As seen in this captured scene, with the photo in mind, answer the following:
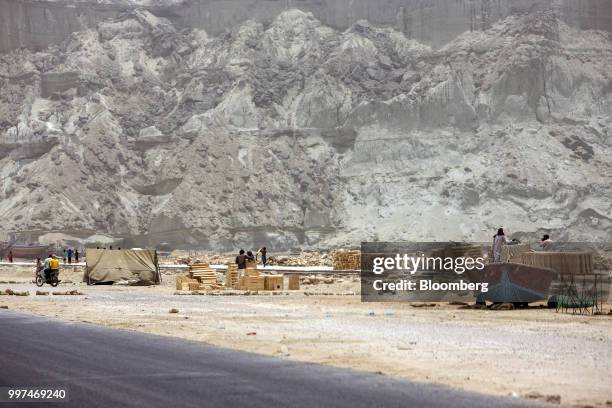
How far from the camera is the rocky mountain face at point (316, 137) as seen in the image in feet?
270

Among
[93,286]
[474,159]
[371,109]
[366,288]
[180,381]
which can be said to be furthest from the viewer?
[371,109]

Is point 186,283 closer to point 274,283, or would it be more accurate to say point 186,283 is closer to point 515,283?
point 274,283

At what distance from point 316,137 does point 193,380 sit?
83227mm

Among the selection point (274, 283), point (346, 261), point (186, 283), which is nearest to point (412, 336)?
point (274, 283)

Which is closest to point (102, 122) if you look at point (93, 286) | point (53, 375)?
point (93, 286)

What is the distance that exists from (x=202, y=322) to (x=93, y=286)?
23513 millimetres

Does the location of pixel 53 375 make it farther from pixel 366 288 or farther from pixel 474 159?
pixel 474 159

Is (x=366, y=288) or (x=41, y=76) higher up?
(x=41, y=76)

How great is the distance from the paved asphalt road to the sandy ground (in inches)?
31.4

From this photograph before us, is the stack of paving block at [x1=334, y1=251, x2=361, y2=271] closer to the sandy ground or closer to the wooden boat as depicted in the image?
the sandy ground

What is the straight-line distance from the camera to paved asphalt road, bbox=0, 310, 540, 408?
843 cm

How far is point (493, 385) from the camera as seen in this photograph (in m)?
9.68

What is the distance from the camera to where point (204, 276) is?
120 feet

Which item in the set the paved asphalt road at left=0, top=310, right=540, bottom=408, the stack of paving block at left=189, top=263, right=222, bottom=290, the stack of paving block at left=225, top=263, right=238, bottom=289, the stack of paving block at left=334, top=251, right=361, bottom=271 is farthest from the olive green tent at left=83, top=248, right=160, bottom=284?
the paved asphalt road at left=0, top=310, right=540, bottom=408
